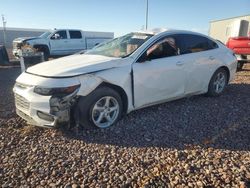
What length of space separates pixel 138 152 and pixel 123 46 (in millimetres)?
2174

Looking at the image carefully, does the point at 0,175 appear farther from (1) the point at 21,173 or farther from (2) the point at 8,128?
(2) the point at 8,128

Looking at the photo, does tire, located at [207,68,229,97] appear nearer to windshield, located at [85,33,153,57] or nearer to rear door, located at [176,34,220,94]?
rear door, located at [176,34,220,94]

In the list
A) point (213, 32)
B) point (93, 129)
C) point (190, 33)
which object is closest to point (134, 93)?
point (93, 129)

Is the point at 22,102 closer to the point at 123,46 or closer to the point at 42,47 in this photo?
the point at 123,46

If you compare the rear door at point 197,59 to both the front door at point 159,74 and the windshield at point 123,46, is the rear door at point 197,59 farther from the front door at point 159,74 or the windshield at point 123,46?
the windshield at point 123,46

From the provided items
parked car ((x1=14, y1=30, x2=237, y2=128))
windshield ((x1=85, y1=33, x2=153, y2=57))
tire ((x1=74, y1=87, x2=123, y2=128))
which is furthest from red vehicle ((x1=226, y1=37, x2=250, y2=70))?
tire ((x1=74, y1=87, x2=123, y2=128))

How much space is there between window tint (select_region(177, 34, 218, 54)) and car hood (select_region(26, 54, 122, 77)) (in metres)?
1.61

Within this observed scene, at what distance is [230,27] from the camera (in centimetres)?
2261

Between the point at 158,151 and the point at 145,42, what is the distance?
2021mm

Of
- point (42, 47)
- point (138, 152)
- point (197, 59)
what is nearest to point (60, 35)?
point (42, 47)

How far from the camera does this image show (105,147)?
3.71 m

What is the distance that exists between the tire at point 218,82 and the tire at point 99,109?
2580mm

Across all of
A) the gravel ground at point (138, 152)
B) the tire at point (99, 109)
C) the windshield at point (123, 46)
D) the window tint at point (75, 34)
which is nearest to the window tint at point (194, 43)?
the windshield at point (123, 46)

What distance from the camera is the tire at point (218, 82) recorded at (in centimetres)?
594
